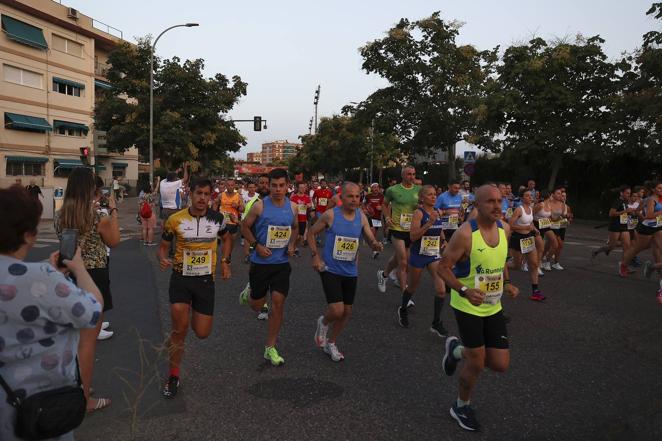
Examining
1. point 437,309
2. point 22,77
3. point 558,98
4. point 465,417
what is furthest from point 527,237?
point 22,77

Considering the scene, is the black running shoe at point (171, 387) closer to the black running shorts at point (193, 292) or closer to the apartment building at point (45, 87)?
the black running shorts at point (193, 292)

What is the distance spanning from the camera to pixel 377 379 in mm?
4598

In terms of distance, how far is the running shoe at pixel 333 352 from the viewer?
5.07m

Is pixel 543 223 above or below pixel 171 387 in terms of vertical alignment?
above

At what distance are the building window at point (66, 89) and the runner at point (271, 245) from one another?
125 ft

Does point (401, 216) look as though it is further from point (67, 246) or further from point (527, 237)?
point (67, 246)

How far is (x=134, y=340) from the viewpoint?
226 inches

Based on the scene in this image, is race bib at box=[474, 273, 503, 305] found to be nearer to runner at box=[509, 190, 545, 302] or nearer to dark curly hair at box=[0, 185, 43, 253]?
dark curly hair at box=[0, 185, 43, 253]

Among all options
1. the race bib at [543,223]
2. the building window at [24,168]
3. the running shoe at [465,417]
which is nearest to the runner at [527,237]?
the race bib at [543,223]

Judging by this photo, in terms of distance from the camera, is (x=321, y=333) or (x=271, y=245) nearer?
(x=271, y=245)

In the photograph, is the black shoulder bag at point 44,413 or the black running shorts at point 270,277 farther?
the black running shorts at point 270,277

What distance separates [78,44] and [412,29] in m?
26.3

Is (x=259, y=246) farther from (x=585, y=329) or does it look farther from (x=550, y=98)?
(x=550, y=98)

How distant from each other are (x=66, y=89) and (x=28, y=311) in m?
42.1
